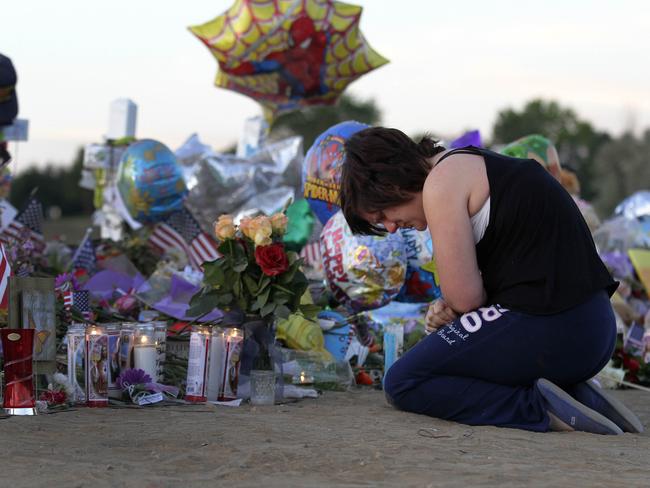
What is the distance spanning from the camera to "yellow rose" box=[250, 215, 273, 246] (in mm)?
4242

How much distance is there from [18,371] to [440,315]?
1.59 meters

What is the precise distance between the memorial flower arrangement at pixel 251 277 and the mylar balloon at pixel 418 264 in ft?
4.33

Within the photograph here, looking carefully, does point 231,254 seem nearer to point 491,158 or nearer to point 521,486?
point 491,158

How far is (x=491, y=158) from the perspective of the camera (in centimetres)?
357

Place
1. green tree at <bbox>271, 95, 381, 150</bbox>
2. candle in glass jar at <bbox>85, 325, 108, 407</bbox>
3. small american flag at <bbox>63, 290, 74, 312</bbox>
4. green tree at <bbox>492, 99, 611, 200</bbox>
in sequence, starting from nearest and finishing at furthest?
candle in glass jar at <bbox>85, 325, 108, 407</bbox> < small american flag at <bbox>63, 290, 74, 312</bbox> < green tree at <bbox>271, 95, 381, 150</bbox> < green tree at <bbox>492, 99, 611, 200</bbox>

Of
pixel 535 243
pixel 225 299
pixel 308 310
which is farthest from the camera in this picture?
pixel 308 310

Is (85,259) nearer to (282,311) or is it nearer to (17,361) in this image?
(282,311)

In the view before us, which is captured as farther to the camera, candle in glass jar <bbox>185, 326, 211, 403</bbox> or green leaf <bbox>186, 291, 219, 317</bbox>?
green leaf <bbox>186, 291, 219, 317</bbox>

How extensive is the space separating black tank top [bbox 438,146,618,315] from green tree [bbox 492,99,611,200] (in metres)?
55.7

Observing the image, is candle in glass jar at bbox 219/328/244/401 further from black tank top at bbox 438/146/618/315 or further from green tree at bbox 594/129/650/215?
green tree at bbox 594/129/650/215

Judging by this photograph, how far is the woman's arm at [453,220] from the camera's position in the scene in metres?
3.39

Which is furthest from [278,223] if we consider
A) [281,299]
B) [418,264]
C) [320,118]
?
[320,118]

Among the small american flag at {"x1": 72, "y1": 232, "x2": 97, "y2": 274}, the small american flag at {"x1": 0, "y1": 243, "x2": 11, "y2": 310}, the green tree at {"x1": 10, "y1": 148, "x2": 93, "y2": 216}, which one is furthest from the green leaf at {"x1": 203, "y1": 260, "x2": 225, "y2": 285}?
the green tree at {"x1": 10, "y1": 148, "x2": 93, "y2": 216}

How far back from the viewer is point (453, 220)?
11.1ft
